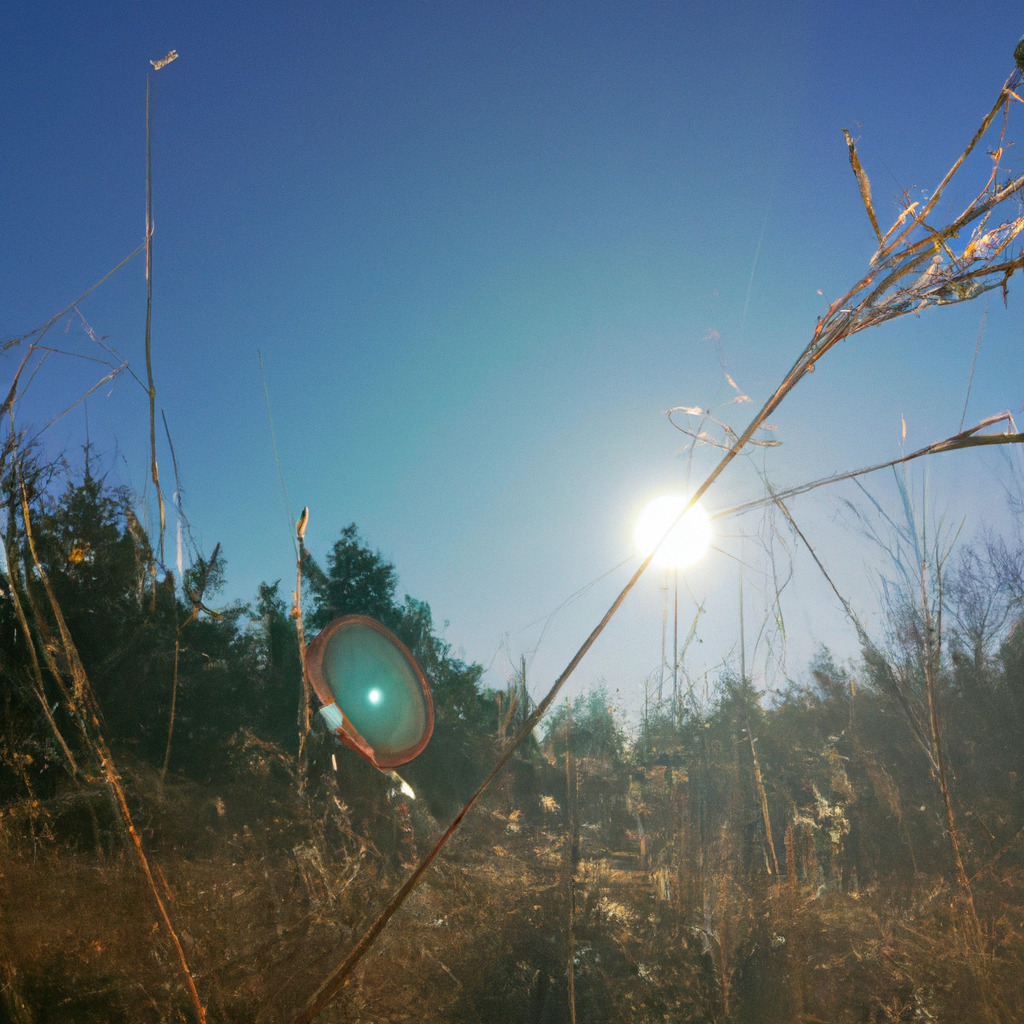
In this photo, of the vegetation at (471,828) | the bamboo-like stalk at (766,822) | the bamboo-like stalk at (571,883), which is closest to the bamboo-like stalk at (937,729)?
the vegetation at (471,828)

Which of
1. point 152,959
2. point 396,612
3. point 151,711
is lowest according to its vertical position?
point 152,959

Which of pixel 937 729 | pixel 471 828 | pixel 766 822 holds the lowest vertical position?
pixel 471 828

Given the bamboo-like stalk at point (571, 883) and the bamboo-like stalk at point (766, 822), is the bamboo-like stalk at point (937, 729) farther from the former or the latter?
the bamboo-like stalk at point (571, 883)

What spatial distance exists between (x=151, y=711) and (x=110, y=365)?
46.0 feet

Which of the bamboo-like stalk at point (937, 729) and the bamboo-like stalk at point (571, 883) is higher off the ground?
the bamboo-like stalk at point (937, 729)

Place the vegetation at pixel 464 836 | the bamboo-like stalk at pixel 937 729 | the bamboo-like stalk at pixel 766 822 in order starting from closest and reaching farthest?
1. the bamboo-like stalk at pixel 937 729
2. the vegetation at pixel 464 836
3. the bamboo-like stalk at pixel 766 822

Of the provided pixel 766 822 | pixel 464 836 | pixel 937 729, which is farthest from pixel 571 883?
pixel 464 836

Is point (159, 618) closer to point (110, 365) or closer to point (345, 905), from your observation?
point (345, 905)

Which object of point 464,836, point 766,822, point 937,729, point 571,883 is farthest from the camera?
point 464,836

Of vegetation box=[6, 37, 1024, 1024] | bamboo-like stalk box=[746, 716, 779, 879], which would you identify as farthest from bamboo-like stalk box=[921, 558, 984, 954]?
bamboo-like stalk box=[746, 716, 779, 879]

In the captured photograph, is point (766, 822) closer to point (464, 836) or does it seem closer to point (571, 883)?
point (571, 883)

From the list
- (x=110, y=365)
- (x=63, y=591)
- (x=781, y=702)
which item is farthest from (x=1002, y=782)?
(x=63, y=591)

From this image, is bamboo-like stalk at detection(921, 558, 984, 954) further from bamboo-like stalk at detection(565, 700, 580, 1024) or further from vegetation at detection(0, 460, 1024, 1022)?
bamboo-like stalk at detection(565, 700, 580, 1024)

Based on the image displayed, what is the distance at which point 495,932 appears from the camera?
725 centimetres
